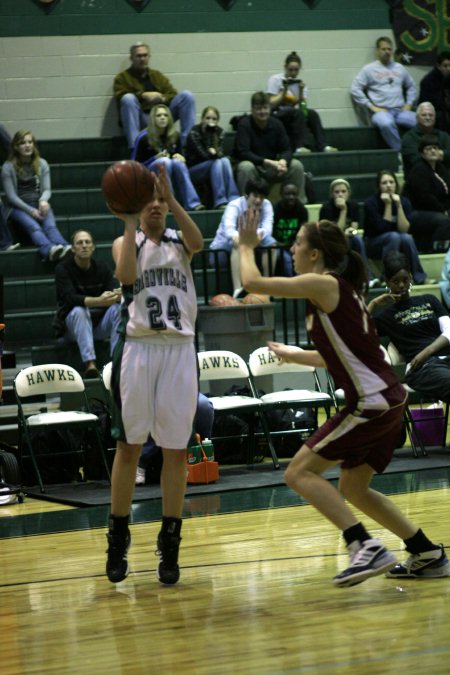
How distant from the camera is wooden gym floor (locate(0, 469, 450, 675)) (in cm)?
377

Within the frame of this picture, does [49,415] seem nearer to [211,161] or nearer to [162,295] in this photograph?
[162,295]

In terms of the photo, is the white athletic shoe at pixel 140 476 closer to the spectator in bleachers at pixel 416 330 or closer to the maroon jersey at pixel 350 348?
the spectator in bleachers at pixel 416 330

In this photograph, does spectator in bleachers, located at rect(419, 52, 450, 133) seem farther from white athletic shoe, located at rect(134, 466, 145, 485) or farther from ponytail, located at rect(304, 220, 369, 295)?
ponytail, located at rect(304, 220, 369, 295)

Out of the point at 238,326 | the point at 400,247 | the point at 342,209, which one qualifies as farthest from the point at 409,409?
the point at 342,209

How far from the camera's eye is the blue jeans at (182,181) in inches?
442

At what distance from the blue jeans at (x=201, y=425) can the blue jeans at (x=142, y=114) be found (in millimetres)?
5012

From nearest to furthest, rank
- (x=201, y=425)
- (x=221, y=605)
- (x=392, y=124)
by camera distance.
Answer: (x=221, y=605) < (x=201, y=425) < (x=392, y=124)

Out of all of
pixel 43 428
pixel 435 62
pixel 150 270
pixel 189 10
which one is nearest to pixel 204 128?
pixel 189 10

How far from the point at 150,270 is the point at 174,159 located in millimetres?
6646

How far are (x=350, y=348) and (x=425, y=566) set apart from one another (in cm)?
96

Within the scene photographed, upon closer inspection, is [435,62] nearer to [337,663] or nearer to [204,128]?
[204,128]

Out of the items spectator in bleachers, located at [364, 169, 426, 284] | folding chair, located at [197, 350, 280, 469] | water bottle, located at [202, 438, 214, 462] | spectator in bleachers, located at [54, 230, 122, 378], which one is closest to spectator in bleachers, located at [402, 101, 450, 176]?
spectator in bleachers, located at [364, 169, 426, 284]

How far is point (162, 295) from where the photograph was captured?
4.82 meters

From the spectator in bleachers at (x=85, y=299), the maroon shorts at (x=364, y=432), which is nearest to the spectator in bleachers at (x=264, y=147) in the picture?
the spectator in bleachers at (x=85, y=299)
